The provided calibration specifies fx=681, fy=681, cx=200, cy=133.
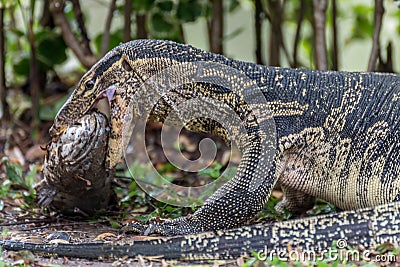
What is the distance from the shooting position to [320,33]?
23.9 feet

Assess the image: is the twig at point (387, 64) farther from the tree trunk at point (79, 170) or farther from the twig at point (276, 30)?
the tree trunk at point (79, 170)

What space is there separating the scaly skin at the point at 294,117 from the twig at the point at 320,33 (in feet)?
6.63

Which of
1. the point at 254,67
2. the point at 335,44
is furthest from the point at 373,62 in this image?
the point at 254,67

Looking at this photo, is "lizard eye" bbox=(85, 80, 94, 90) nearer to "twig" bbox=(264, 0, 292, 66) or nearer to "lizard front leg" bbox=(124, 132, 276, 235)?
"lizard front leg" bbox=(124, 132, 276, 235)

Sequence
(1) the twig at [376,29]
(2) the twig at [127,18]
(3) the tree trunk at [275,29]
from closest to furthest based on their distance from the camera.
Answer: (1) the twig at [376,29] → (2) the twig at [127,18] → (3) the tree trunk at [275,29]

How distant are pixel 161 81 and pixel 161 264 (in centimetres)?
157

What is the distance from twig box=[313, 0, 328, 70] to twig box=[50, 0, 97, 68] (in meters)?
2.51

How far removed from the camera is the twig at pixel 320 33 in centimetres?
718

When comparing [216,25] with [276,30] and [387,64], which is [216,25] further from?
[387,64]

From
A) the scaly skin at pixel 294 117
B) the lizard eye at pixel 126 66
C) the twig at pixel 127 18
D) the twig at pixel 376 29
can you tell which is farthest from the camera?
the twig at pixel 127 18

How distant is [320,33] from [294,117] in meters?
2.41

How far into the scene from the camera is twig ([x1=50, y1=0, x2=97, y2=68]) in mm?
7648

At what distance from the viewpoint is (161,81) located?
17.1 ft

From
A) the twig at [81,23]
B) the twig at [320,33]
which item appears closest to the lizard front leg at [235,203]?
the twig at [320,33]
